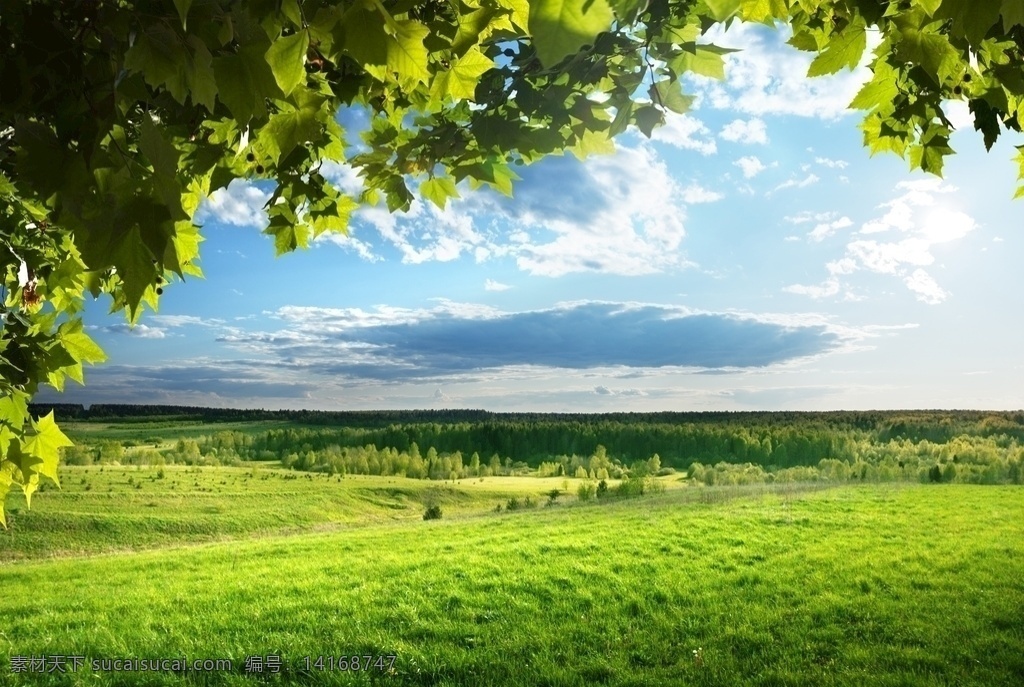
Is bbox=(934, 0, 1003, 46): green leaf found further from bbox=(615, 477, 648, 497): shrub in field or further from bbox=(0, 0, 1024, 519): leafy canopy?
bbox=(615, 477, 648, 497): shrub in field

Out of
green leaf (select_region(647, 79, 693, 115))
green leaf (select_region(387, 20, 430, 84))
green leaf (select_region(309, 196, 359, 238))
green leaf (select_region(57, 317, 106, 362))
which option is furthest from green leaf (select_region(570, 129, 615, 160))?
green leaf (select_region(57, 317, 106, 362))

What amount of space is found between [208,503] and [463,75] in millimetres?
26367

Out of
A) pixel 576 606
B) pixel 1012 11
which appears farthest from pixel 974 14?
pixel 576 606

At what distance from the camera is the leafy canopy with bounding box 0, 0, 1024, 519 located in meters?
1.44

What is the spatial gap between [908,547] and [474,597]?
912 centimetres

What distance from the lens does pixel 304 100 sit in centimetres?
216

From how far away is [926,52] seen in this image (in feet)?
7.28

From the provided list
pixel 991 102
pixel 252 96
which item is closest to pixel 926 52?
pixel 991 102

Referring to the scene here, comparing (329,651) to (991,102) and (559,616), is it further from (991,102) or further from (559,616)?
(991,102)

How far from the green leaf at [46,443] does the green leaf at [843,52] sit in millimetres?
4098

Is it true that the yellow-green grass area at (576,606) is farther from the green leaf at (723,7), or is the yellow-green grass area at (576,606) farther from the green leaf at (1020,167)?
the green leaf at (723,7)

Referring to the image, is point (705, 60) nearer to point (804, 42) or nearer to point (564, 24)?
point (804, 42)

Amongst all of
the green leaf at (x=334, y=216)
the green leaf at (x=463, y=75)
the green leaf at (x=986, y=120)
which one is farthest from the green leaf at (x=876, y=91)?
the green leaf at (x=334, y=216)

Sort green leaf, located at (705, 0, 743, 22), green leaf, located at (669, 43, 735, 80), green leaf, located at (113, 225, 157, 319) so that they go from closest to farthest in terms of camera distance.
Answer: green leaf, located at (705, 0, 743, 22) → green leaf, located at (113, 225, 157, 319) → green leaf, located at (669, 43, 735, 80)
